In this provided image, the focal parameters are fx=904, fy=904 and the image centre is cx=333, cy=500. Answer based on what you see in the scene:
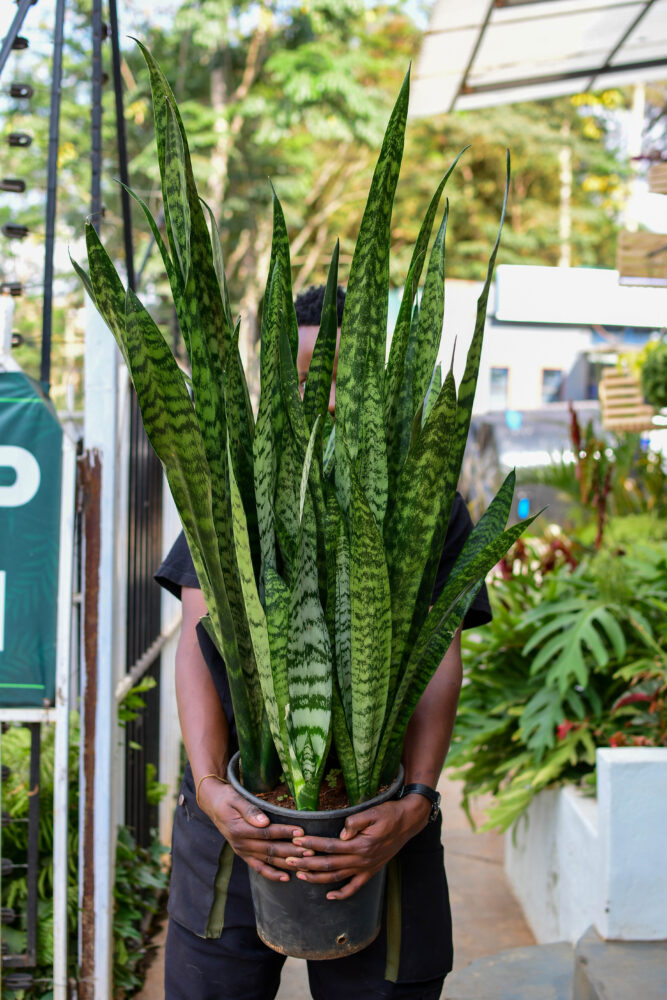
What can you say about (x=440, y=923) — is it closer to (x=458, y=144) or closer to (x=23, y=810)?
(x=23, y=810)

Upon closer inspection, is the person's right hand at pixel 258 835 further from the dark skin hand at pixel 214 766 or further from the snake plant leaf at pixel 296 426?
the snake plant leaf at pixel 296 426

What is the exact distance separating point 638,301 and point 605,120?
1736 cm

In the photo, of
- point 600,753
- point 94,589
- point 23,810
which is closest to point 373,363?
point 94,589

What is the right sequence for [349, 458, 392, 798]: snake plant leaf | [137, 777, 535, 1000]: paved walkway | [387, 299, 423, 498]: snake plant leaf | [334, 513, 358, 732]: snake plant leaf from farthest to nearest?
[137, 777, 535, 1000]: paved walkway
[387, 299, 423, 498]: snake plant leaf
[334, 513, 358, 732]: snake plant leaf
[349, 458, 392, 798]: snake plant leaf

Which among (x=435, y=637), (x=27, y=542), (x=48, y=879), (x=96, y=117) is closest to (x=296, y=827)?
(x=435, y=637)

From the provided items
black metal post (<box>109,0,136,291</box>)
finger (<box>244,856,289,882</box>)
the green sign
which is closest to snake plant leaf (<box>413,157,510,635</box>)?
finger (<box>244,856,289,882</box>)

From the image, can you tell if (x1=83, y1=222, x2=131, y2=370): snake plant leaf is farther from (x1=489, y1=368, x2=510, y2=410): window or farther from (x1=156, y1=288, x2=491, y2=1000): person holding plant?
(x1=489, y1=368, x2=510, y2=410): window

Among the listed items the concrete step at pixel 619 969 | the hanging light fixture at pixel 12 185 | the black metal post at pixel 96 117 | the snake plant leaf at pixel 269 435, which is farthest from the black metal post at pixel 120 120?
the concrete step at pixel 619 969

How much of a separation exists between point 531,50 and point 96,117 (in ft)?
8.25

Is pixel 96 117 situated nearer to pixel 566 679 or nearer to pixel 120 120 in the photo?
pixel 120 120

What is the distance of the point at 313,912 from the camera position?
105 centimetres

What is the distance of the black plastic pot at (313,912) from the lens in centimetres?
103

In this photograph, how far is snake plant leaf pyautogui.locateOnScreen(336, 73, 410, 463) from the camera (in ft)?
3.51

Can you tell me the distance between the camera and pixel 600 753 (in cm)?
220
